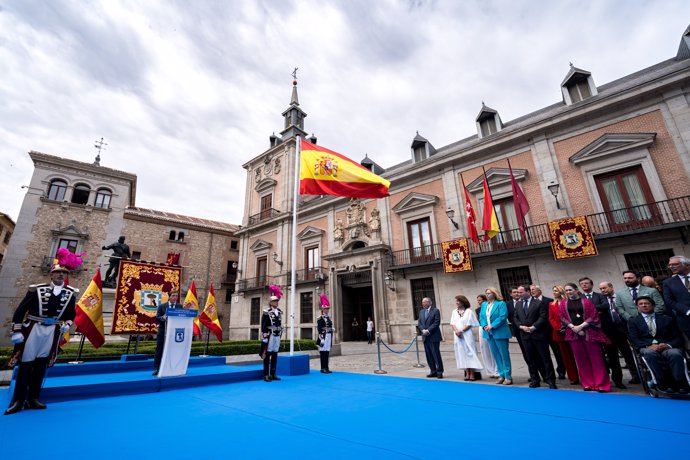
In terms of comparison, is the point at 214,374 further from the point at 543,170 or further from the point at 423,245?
the point at 543,170

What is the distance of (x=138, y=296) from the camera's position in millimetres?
9375

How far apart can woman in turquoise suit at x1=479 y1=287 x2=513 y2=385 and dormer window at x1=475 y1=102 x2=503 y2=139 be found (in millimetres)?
12725

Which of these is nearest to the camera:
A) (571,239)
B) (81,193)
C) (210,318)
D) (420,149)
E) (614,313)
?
(614,313)

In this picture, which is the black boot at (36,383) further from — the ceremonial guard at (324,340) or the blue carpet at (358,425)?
the ceremonial guard at (324,340)

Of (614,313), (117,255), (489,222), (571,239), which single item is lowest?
(614,313)

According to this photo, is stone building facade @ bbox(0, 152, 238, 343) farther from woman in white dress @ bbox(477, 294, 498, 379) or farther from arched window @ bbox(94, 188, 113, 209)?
woman in white dress @ bbox(477, 294, 498, 379)

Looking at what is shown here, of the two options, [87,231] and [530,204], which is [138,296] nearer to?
[530,204]

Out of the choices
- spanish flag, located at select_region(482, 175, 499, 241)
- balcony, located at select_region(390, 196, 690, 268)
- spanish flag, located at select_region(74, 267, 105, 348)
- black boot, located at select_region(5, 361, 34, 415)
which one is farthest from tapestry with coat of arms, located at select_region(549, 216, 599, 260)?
spanish flag, located at select_region(74, 267, 105, 348)

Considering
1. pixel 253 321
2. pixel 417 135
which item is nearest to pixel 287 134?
pixel 417 135

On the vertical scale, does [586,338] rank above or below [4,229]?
below

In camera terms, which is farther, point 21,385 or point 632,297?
point 632,297

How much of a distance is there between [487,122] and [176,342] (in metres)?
16.8

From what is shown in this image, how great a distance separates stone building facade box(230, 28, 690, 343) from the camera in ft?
36.8

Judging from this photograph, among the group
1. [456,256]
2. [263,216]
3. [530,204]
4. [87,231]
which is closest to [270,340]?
[456,256]
